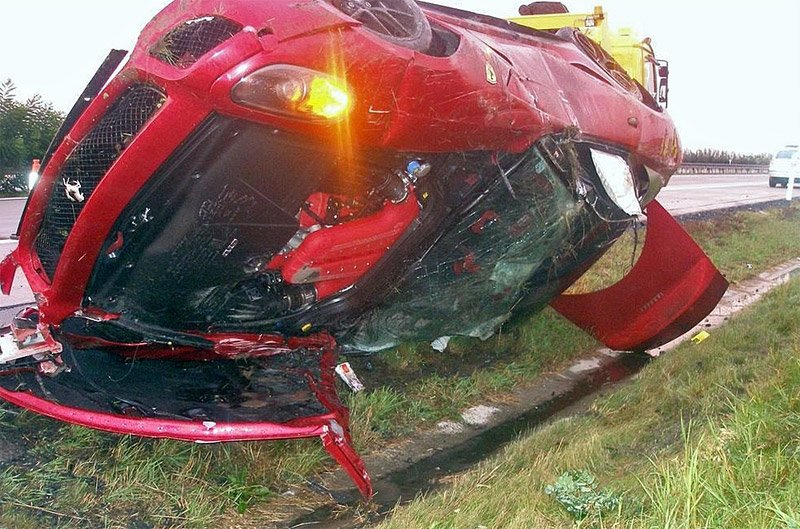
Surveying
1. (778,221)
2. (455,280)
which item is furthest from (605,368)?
(778,221)

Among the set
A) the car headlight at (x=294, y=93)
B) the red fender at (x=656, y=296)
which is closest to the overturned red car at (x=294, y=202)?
the car headlight at (x=294, y=93)

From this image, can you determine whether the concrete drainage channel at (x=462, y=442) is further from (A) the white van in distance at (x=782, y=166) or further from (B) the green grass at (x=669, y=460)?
(A) the white van in distance at (x=782, y=166)

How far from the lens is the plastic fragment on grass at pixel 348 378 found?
13.0 feet

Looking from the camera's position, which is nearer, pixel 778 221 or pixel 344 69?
pixel 344 69

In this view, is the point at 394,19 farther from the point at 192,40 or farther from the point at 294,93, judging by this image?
the point at 192,40

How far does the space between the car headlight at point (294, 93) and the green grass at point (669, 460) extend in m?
1.34

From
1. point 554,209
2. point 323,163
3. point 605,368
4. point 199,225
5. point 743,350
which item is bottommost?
point 605,368

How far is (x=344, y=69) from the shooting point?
217cm

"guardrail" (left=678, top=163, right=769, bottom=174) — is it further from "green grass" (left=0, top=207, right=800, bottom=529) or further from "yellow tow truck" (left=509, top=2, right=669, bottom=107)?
"green grass" (left=0, top=207, right=800, bottom=529)

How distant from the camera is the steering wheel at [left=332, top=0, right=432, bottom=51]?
91.7 inches

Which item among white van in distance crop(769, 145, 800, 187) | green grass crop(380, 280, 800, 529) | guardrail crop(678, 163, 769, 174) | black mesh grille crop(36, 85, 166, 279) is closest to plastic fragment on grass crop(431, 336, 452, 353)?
green grass crop(380, 280, 800, 529)

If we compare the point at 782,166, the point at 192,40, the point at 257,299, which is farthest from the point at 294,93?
the point at 782,166

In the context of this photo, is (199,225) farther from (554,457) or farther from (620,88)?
(620,88)

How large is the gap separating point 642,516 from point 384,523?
97 centimetres
